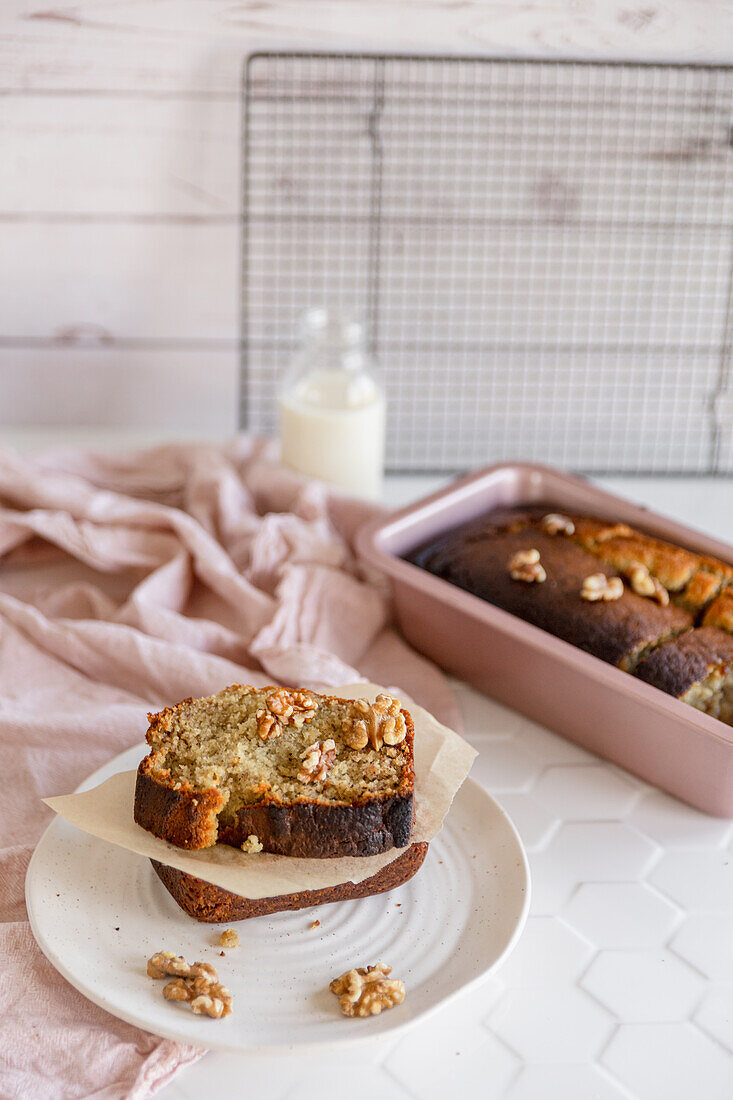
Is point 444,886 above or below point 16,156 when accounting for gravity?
below

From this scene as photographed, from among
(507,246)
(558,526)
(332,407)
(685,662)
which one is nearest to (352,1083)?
(685,662)

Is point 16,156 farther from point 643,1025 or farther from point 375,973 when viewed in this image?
point 643,1025

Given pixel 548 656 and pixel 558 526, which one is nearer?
pixel 548 656

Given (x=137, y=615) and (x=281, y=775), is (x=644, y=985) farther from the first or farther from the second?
(x=137, y=615)

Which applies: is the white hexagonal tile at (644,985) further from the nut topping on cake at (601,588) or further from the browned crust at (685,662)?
the nut topping on cake at (601,588)

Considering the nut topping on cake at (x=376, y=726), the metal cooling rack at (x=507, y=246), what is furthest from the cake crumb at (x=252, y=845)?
the metal cooling rack at (x=507, y=246)

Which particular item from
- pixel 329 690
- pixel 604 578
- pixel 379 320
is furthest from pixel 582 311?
pixel 329 690
